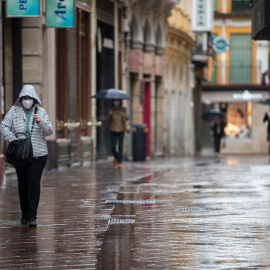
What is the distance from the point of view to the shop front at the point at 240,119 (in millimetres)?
63031

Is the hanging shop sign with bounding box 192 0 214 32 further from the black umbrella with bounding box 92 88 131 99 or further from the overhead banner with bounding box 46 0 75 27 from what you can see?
the overhead banner with bounding box 46 0 75 27

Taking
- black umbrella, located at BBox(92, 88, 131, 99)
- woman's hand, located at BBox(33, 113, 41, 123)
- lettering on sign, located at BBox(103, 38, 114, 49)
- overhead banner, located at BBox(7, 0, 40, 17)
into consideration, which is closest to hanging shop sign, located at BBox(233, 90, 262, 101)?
lettering on sign, located at BBox(103, 38, 114, 49)

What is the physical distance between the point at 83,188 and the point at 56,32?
27.0ft

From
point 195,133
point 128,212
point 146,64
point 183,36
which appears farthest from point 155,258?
point 195,133

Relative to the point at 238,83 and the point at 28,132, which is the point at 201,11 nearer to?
the point at 238,83

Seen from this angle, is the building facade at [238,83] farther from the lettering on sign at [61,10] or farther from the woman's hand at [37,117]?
the woman's hand at [37,117]

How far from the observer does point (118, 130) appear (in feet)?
87.4

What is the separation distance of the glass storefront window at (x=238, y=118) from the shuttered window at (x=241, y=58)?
58.1 inches

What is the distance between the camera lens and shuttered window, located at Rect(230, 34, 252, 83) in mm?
63562

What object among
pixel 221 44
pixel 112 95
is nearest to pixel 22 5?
pixel 112 95

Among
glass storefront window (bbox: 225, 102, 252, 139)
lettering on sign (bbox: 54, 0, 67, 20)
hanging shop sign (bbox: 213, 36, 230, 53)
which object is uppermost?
hanging shop sign (bbox: 213, 36, 230, 53)

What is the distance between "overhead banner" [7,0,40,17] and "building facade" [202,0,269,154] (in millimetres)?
43328

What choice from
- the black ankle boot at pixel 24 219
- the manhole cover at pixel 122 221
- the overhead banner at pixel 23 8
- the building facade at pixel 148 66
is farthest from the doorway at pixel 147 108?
the black ankle boot at pixel 24 219

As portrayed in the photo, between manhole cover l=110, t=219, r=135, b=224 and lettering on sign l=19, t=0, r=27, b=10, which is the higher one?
lettering on sign l=19, t=0, r=27, b=10
